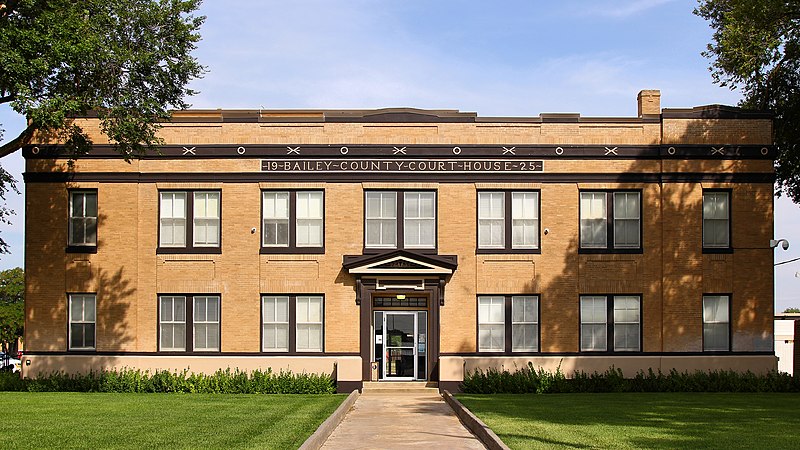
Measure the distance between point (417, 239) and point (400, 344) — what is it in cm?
352

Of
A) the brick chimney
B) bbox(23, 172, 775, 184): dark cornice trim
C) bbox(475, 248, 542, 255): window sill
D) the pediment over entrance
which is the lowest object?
the pediment over entrance

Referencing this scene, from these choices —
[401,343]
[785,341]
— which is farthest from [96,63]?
[785,341]

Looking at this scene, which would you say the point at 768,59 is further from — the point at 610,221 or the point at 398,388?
the point at 398,388

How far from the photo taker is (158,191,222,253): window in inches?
1273

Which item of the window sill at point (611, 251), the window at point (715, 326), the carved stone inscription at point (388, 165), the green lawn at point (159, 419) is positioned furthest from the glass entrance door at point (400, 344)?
the window at point (715, 326)

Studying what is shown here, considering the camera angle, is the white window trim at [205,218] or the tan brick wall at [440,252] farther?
the white window trim at [205,218]

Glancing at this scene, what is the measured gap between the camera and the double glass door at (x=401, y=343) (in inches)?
1284

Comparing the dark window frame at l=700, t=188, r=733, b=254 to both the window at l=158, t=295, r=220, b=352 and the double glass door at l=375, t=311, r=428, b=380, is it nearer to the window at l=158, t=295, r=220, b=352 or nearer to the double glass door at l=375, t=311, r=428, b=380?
the double glass door at l=375, t=311, r=428, b=380

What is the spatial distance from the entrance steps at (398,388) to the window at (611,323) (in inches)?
201

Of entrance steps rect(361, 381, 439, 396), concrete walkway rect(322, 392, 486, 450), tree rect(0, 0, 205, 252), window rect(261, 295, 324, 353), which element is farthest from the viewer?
window rect(261, 295, 324, 353)

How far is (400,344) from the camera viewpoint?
107ft

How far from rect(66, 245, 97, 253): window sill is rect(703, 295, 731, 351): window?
1989cm

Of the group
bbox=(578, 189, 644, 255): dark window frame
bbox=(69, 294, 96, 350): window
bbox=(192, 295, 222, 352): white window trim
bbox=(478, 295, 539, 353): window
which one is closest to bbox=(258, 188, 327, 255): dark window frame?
bbox=(192, 295, 222, 352): white window trim

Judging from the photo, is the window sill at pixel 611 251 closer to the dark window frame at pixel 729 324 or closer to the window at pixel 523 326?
the window at pixel 523 326
